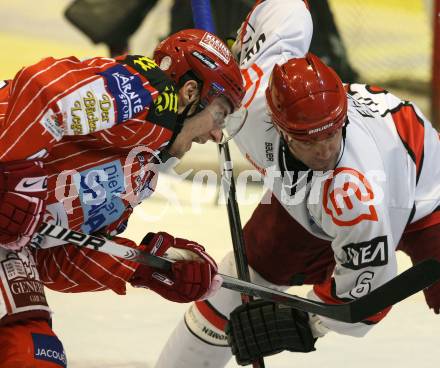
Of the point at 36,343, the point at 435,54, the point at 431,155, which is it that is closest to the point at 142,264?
the point at 36,343

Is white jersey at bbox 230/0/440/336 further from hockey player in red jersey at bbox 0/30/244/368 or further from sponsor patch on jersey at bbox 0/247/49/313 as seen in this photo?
sponsor patch on jersey at bbox 0/247/49/313

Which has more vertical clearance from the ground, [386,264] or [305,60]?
[305,60]

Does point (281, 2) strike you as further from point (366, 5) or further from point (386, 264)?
point (366, 5)

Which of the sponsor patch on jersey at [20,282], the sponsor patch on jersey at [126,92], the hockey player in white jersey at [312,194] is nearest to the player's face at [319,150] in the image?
the hockey player in white jersey at [312,194]

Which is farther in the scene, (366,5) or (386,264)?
(366,5)

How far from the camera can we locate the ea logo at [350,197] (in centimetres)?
255

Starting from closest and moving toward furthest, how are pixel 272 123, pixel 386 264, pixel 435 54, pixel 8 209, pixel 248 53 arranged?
pixel 8 209 < pixel 386 264 < pixel 272 123 < pixel 248 53 < pixel 435 54

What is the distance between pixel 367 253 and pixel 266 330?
47 cm

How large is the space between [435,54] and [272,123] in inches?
120

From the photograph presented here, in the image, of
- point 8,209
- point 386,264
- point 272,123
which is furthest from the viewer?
point 272,123

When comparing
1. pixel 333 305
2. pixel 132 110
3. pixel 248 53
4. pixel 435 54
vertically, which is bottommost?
pixel 435 54

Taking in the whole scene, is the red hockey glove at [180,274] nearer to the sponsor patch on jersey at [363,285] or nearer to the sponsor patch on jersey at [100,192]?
the sponsor patch on jersey at [100,192]

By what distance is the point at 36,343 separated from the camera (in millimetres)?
2346

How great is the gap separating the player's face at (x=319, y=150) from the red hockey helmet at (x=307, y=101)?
0.09 ft
